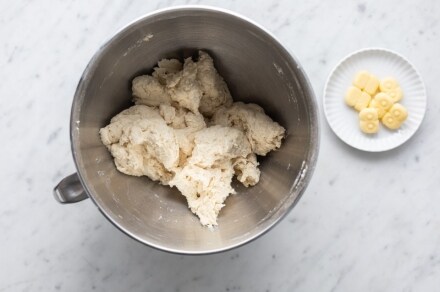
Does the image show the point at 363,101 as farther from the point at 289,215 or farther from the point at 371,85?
the point at 289,215

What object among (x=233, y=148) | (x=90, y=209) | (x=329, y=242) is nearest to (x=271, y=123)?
(x=233, y=148)

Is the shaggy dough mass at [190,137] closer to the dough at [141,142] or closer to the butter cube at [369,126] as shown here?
the dough at [141,142]

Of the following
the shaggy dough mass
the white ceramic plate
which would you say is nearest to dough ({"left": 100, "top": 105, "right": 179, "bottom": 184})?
the shaggy dough mass

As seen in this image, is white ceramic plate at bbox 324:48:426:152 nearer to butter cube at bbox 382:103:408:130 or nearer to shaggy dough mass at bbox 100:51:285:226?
butter cube at bbox 382:103:408:130

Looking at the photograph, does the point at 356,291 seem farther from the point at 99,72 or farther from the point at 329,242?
the point at 99,72

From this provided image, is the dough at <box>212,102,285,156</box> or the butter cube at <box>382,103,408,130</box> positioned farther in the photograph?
the butter cube at <box>382,103,408,130</box>

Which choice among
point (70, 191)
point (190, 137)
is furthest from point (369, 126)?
point (70, 191)

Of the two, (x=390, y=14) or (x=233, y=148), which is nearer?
(x=233, y=148)
